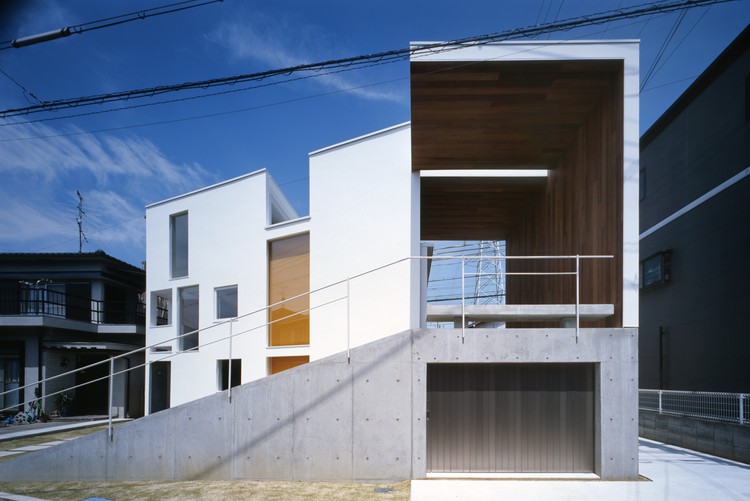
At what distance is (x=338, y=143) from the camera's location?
1295 cm

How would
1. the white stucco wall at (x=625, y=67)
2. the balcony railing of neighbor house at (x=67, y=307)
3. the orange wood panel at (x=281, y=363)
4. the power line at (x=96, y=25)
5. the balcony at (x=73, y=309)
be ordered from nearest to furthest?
the power line at (x=96, y=25)
the white stucco wall at (x=625, y=67)
the orange wood panel at (x=281, y=363)
the balcony at (x=73, y=309)
the balcony railing of neighbor house at (x=67, y=307)

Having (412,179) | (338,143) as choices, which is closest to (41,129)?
(338,143)

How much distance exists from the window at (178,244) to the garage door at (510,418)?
33.8 ft

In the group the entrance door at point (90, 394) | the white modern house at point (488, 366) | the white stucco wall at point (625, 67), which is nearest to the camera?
the white stucco wall at point (625, 67)

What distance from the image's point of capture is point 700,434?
→ 11.1 meters

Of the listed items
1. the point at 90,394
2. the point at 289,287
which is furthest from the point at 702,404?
the point at 90,394

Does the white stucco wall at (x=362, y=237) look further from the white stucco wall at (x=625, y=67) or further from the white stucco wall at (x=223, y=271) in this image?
the white stucco wall at (x=625, y=67)

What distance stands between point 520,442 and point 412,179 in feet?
18.1

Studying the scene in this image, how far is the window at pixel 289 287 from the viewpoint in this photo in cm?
1295

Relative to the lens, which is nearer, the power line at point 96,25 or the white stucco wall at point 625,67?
the power line at point 96,25

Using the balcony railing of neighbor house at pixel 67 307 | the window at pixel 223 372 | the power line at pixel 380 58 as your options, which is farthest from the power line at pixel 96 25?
the balcony railing of neighbor house at pixel 67 307

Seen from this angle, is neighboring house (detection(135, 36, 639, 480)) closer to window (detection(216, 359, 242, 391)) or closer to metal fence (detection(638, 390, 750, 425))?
metal fence (detection(638, 390, 750, 425))

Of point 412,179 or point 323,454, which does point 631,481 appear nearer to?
point 323,454

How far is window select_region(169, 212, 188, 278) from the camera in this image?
16.6 m
